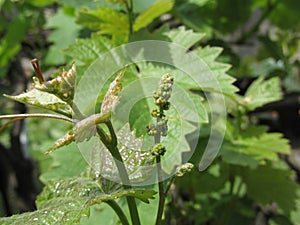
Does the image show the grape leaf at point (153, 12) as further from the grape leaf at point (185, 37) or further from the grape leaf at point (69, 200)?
the grape leaf at point (69, 200)

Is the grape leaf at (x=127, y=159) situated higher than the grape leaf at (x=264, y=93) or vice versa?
the grape leaf at (x=264, y=93)

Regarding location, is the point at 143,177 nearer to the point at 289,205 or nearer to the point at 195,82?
the point at 195,82

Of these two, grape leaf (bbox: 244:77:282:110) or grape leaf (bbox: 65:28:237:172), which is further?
grape leaf (bbox: 244:77:282:110)

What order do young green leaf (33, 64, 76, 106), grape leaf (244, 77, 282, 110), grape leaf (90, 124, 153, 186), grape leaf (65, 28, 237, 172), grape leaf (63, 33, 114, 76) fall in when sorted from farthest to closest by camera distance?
grape leaf (244, 77, 282, 110) < grape leaf (63, 33, 114, 76) < grape leaf (65, 28, 237, 172) < grape leaf (90, 124, 153, 186) < young green leaf (33, 64, 76, 106)

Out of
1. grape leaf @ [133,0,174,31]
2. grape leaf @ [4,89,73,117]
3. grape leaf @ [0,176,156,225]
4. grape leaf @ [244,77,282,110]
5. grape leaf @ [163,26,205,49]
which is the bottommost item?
grape leaf @ [0,176,156,225]

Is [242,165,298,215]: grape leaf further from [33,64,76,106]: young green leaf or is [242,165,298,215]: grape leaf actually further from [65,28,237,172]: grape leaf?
[33,64,76,106]: young green leaf

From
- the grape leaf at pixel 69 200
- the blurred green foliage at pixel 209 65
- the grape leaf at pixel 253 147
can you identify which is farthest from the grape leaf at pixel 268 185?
the grape leaf at pixel 69 200

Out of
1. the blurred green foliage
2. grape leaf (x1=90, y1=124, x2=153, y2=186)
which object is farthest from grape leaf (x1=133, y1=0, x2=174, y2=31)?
grape leaf (x1=90, y1=124, x2=153, y2=186)

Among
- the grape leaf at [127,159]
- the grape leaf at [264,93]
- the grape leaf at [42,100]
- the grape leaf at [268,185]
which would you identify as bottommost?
the grape leaf at [268,185]
